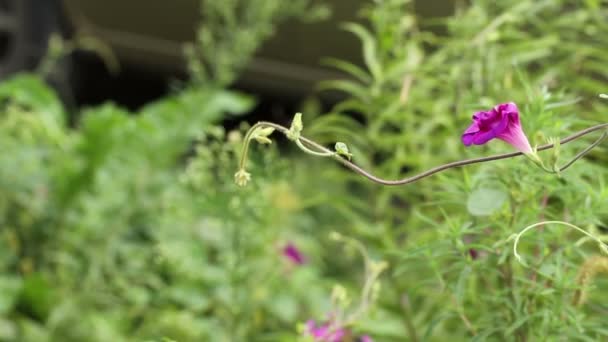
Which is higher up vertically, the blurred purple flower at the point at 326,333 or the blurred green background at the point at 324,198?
the blurred green background at the point at 324,198

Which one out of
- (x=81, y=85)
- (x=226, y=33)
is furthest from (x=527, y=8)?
(x=81, y=85)

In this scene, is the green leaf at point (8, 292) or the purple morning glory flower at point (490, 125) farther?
the green leaf at point (8, 292)

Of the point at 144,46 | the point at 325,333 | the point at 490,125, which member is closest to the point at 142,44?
the point at 144,46

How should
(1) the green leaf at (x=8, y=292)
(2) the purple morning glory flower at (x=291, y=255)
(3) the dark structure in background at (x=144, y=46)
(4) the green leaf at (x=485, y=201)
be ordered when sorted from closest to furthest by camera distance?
1. (4) the green leaf at (x=485, y=201)
2. (1) the green leaf at (x=8, y=292)
3. (2) the purple morning glory flower at (x=291, y=255)
4. (3) the dark structure in background at (x=144, y=46)

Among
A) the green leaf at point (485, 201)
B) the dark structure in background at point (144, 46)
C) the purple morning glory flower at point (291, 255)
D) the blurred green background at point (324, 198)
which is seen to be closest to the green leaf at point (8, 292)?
the blurred green background at point (324, 198)

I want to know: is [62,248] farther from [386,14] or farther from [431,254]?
[431,254]

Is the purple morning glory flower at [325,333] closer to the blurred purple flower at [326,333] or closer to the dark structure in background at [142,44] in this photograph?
the blurred purple flower at [326,333]

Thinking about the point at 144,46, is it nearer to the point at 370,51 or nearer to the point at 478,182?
the point at 370,51

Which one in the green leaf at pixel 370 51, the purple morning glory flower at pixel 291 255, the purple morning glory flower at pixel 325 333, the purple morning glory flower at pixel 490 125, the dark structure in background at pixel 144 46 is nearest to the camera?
the purple morning glory flower at pixel 490 125

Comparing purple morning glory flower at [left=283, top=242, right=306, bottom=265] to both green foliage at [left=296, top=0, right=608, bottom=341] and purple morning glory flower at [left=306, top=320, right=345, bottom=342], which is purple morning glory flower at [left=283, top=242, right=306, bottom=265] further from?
purple morning glory flower at [left=306, top=320, right=345, bottom=342]
